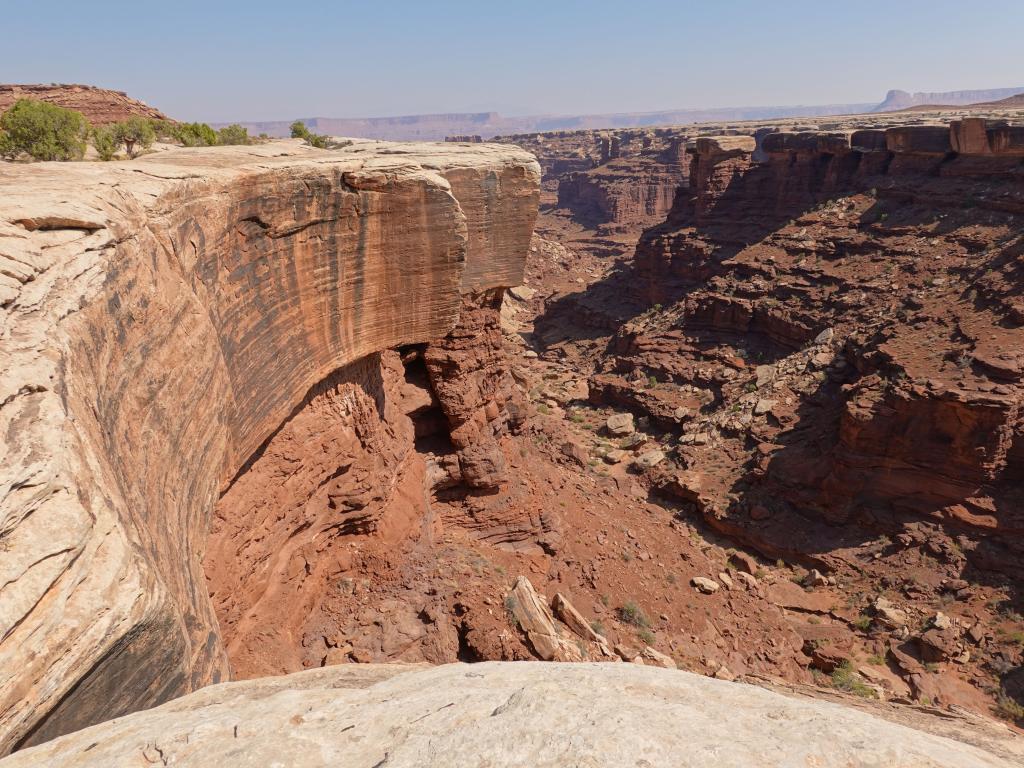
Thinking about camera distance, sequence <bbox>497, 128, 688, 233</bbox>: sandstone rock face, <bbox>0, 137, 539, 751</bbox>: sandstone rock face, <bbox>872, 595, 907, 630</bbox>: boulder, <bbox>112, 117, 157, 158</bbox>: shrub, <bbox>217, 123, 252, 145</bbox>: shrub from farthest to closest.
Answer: <bbox>497, 128, 688, 233</bbox>: sandstone rock face, <bbox>872, 595, 907, 630</bbox>: boulder, <bbox>217, 123, 252, 145</bbox>: shrub, <bbox>112, 117, 157, 158</bbox>: shrub, <bbox>0, 137, 539, 751</bbox>: sandstone rock face

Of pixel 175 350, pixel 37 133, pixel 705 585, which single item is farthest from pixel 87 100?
pixel 705 585

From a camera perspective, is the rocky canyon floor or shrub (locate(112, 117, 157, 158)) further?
shrub (locate(112, 117, 157, 158))

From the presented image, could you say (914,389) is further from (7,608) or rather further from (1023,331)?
(7,608)

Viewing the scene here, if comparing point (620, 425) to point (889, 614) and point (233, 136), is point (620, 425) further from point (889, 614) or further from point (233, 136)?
point (233, 136)

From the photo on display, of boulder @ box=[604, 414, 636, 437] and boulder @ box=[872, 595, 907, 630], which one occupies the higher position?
boulder @ box=[604, 414, 636, 437]

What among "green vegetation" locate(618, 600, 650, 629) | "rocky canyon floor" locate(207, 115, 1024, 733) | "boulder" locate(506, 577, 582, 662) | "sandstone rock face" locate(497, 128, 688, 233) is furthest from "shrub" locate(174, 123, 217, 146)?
"sandstone rock face" locate(497, 128, 688, 233)

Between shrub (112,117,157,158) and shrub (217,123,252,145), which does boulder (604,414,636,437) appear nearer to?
shrub (217,123,252,145)

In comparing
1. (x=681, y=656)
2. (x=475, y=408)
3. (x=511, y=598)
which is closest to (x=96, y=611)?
(x=511, y=598)
